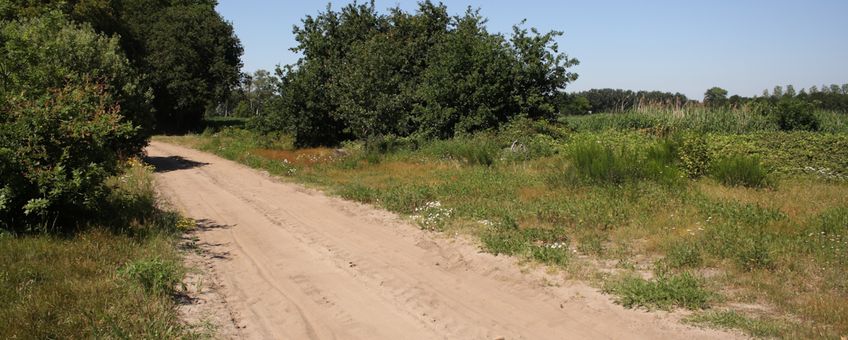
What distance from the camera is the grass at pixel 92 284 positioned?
18.5ft

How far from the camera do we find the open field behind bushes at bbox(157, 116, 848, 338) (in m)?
6.70

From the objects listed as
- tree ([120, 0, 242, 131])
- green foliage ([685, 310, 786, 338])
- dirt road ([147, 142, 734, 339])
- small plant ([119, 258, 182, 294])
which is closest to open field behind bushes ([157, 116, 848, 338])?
green foliage ([685, 310, 786, 338])

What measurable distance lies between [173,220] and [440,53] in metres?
18.3

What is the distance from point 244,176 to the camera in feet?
62.0

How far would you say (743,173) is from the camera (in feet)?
44.2

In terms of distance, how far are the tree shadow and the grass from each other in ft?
40.9

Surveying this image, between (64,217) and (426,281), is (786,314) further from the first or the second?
(64,217)

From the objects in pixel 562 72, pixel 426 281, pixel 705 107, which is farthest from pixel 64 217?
pixel 705 107

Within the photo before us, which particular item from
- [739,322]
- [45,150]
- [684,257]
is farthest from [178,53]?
[739,322]

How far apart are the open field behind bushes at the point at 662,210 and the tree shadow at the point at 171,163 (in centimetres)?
294

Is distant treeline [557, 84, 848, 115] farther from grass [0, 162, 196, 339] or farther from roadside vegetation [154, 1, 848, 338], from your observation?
grass [0, 162, 196, 339]

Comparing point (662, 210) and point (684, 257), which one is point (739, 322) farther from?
point (662, 210)

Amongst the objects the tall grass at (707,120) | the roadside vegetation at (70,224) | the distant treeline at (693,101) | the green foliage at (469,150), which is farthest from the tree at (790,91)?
the roadside vegetation at (70,224)

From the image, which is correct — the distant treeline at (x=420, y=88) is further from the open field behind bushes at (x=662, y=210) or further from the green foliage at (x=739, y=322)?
the green foliage at (x=739, y=322)
